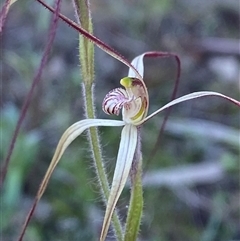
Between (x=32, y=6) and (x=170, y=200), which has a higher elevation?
(x=32, y=6)

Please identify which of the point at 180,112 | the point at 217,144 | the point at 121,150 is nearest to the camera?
the point at 121,150

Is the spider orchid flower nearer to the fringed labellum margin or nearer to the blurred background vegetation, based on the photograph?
the fringed labellum margin

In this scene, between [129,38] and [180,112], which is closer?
[180,112]

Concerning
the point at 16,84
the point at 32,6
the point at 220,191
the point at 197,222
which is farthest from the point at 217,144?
the point at 32,6

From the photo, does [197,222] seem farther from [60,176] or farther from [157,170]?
[60,176]

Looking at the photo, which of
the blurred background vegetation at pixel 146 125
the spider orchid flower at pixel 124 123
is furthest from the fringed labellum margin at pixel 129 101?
the blurred background vegetation at pixel 146 125

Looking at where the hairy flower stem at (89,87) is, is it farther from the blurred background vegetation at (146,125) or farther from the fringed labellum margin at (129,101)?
the blurred background vegetation at (146,125)

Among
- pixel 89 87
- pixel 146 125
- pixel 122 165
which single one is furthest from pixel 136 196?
pixel 146 125
